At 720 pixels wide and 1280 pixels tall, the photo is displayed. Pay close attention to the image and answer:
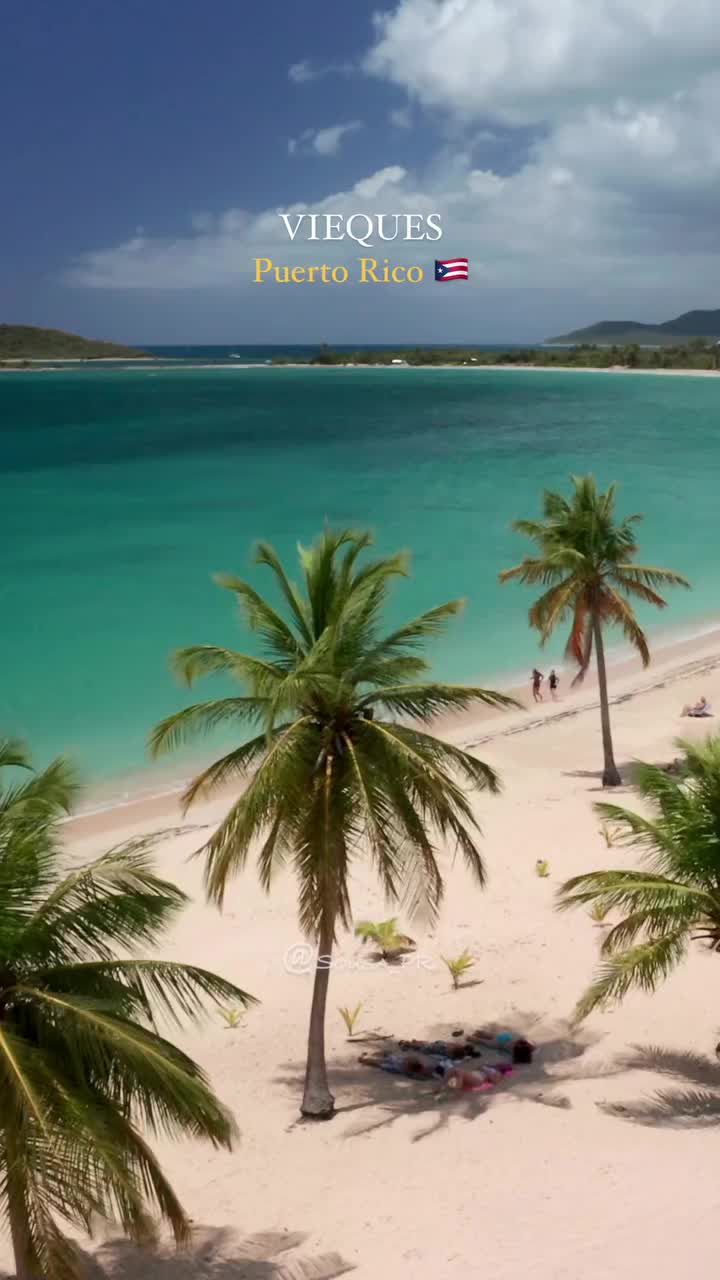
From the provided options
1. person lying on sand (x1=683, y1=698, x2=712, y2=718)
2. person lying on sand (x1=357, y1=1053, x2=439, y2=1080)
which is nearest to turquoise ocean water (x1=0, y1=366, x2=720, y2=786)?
person lying on sand (x1=683, y1=698, x2=712, y2=718)

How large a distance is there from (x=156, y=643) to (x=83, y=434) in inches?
3034

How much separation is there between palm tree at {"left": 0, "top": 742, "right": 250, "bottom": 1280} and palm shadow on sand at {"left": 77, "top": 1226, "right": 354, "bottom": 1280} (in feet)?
7.20

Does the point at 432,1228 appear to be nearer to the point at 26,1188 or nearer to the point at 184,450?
the point at 26,1188

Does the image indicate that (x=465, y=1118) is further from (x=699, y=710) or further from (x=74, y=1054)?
(x=699, y=710)

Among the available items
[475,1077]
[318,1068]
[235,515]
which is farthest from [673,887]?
[235,515]

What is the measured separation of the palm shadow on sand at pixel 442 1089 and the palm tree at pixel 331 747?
905mm

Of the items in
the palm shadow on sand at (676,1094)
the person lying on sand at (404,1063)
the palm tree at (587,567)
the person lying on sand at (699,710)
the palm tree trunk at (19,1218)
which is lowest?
the person lying on sand at (404,1063)

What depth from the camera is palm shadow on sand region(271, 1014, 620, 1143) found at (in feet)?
41.2

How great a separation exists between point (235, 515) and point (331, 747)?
5393 centimetres

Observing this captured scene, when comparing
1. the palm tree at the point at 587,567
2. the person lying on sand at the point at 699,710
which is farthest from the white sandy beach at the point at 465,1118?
the person lying on sand at the point at 699,710

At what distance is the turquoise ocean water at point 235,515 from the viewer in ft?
118

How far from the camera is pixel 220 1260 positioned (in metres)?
10.2

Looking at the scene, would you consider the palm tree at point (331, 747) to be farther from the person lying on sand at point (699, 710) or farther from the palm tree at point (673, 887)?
the person lying on sand at point (699, 710)

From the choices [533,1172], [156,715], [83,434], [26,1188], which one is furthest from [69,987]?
[83,434]
